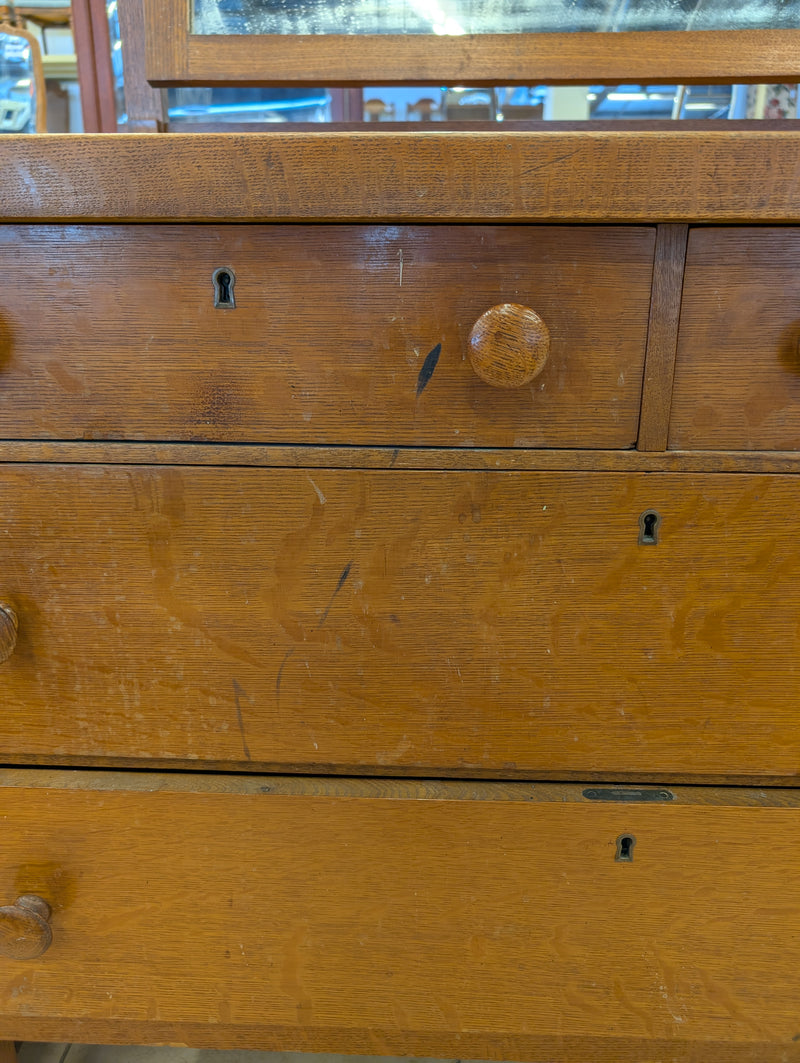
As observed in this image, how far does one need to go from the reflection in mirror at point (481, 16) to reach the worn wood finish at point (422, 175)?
13.1 inches

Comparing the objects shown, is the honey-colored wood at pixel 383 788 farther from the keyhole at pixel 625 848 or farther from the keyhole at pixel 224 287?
the keyhole at pixel 224 287

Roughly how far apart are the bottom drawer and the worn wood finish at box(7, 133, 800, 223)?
45 centimetres

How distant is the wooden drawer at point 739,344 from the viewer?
1.60ft

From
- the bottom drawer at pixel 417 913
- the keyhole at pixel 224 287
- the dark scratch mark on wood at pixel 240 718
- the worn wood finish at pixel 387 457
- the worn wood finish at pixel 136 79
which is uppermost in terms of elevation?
the worn wood finish at pixel 136 79

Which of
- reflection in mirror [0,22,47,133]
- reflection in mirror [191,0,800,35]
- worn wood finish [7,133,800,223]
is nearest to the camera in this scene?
worn wood finish [7,133,800,223]

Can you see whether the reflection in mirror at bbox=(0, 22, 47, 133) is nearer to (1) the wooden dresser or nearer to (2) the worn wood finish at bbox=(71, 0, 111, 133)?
(2) the worn wood finish at bbox=(71, 0, 111, 133)

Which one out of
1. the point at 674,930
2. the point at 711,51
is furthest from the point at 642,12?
the point at 674,930

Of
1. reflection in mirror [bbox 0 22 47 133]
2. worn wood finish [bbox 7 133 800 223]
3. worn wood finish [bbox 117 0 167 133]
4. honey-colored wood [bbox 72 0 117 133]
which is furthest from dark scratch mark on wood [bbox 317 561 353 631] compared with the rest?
reflection in mirror [bbox 0 22 47 133]

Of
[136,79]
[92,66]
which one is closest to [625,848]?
[136,79]

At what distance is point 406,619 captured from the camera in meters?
0.56

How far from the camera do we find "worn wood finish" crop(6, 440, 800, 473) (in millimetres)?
520

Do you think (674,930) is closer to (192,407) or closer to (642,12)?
(192,407)

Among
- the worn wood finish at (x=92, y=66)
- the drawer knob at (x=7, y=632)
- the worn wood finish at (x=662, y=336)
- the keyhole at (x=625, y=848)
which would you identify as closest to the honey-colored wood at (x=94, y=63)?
the worn wood finish at (x=92, y=66)

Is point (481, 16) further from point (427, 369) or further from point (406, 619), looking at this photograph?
point (406, 619)
